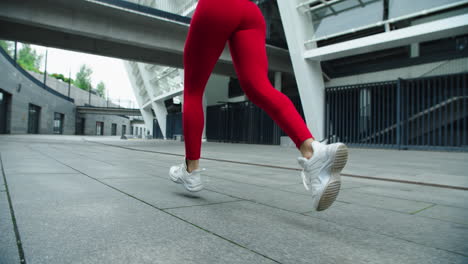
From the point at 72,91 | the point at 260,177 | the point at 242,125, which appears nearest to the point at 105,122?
the point at 72,91

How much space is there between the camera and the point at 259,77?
6.38 ft

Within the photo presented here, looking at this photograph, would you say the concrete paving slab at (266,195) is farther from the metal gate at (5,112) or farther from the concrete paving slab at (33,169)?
the metal gate at (5,112)

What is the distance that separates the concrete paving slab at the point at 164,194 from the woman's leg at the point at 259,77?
67 cm

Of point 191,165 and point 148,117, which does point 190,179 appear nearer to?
point 191,165

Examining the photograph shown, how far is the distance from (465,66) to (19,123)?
3479 centimetres

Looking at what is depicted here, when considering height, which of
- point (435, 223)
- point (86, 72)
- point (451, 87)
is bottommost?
point (435, 223)

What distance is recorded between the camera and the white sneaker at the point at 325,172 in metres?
1.54

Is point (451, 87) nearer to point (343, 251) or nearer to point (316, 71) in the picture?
point (316, 71)

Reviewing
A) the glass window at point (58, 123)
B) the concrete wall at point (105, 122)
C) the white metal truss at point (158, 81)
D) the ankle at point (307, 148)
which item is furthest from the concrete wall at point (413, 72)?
the concrete wall at point (105, 122)

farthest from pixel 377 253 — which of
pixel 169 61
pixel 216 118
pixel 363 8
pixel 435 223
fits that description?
pixel 216 118

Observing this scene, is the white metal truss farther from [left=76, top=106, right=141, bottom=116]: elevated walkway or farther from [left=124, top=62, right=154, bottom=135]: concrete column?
[left=76, top=106, right=141, bottom=116]: elevated walkway

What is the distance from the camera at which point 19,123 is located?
29.0 meters

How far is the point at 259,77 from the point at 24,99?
35.2m

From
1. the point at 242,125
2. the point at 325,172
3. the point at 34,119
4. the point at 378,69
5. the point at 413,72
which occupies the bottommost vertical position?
the point at 325,172
